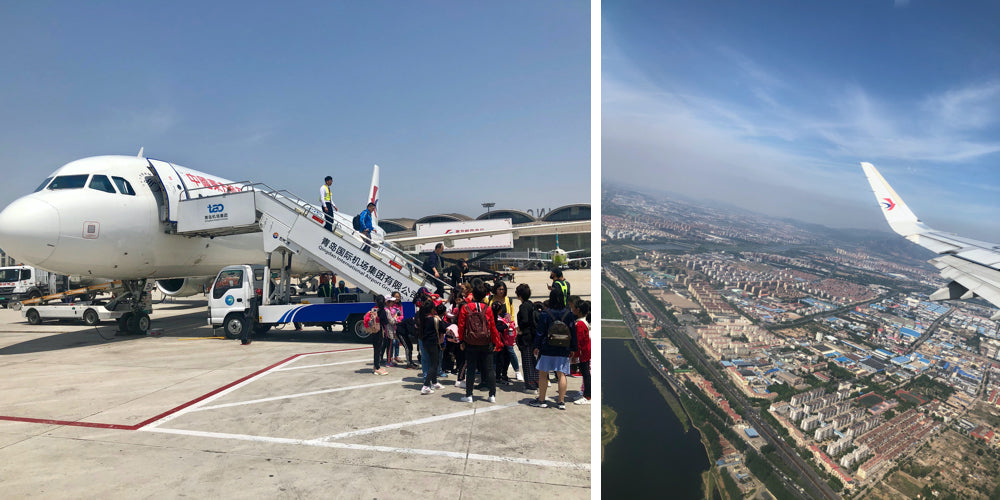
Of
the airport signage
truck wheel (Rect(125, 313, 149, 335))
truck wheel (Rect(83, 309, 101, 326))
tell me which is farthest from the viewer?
the airport signage

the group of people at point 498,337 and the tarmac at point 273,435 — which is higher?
the group of people at point 498,337

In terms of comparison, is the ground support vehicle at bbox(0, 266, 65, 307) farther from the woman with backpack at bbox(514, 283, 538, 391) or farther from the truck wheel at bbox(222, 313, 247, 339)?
the woman with backpack at bbox(514, 283, 538, 391)

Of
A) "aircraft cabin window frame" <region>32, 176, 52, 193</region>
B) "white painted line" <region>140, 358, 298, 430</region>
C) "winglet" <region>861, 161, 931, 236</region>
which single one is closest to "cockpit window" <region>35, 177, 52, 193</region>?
"aircraft cabin window frame" <region>32, 176, 52, 193</region>

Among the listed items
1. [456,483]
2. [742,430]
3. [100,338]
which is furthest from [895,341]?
[100,338]

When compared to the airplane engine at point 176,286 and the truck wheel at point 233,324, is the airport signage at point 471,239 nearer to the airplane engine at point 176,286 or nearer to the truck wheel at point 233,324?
the airplane engine at point 176,286

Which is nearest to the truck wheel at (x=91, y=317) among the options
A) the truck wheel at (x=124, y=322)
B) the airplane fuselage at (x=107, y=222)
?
the truck wheel at (x=124, y=322)

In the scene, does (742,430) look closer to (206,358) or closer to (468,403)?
(468,403)

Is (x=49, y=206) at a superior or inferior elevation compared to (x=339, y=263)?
superior
